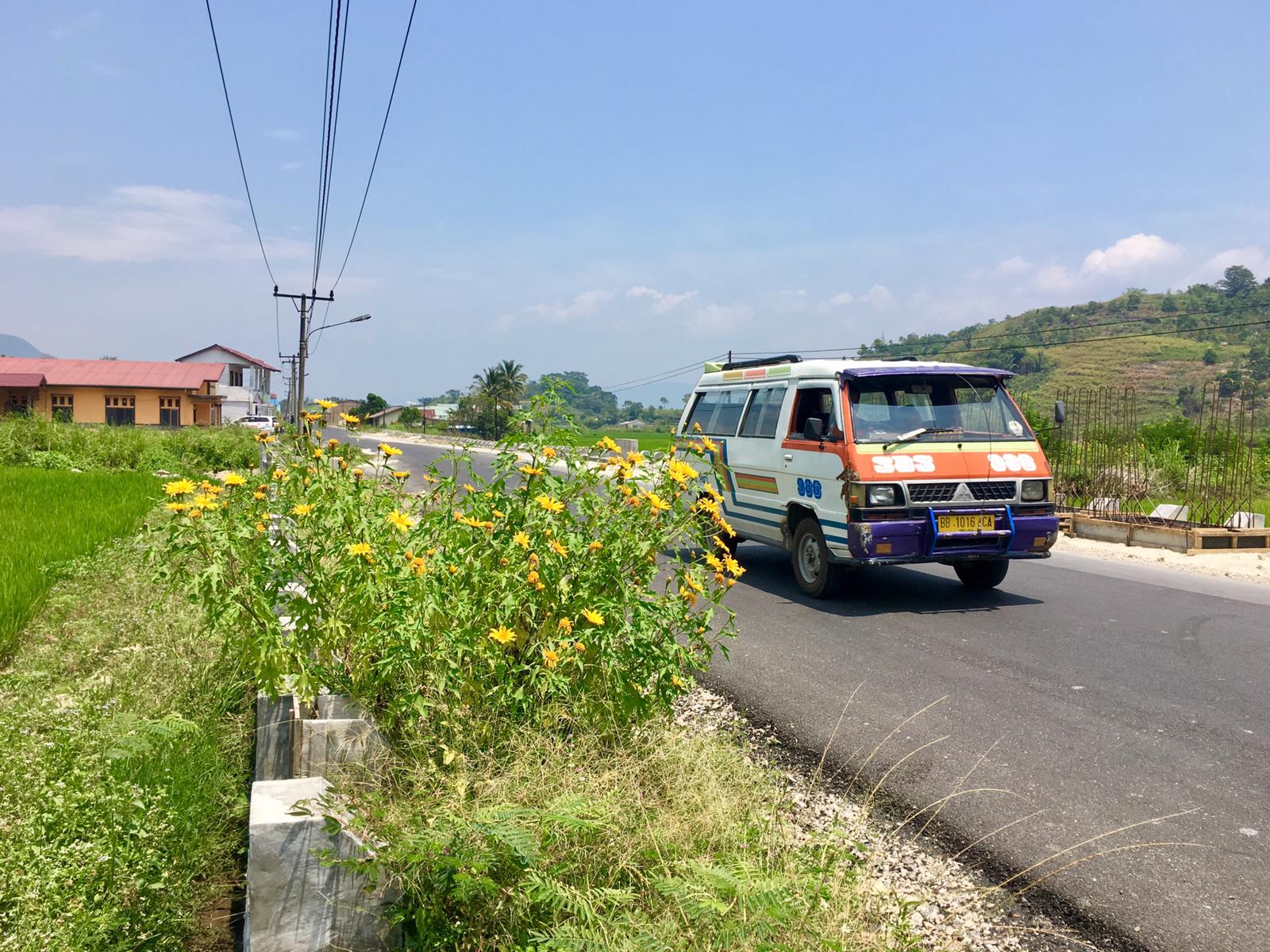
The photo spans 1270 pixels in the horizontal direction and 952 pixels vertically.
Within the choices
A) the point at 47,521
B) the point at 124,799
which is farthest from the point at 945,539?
the point at 47,521

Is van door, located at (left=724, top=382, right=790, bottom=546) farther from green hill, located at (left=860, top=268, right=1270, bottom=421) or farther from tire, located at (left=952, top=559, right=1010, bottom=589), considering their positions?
green hill, located at (left=860, top=268, right=1270, bottom=421)

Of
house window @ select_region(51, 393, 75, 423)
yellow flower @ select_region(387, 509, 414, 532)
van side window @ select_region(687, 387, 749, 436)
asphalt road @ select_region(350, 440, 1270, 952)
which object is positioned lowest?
asphalt road @ select_region(350, 440, 1270, 952)

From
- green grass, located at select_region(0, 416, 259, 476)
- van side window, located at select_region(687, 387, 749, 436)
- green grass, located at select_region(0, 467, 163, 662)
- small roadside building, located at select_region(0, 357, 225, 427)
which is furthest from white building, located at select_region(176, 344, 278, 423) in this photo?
van side window, located at select_region(687, 387, 749, 436)

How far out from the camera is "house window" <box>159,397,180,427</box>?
60812mm

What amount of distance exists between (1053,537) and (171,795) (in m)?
7.42

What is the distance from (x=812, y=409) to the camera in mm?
9039

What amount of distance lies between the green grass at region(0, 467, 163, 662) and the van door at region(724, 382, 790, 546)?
18.6 ft

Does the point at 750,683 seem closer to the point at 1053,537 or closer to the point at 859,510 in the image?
the point at 859,510

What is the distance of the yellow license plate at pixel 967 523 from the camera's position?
805cm

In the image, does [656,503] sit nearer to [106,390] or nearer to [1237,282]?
[106,390]

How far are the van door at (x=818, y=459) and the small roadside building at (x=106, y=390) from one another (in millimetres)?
55979

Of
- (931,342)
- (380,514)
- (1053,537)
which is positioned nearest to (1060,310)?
(931,342)

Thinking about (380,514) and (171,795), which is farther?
(380,514)

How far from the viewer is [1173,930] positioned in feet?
10.1
